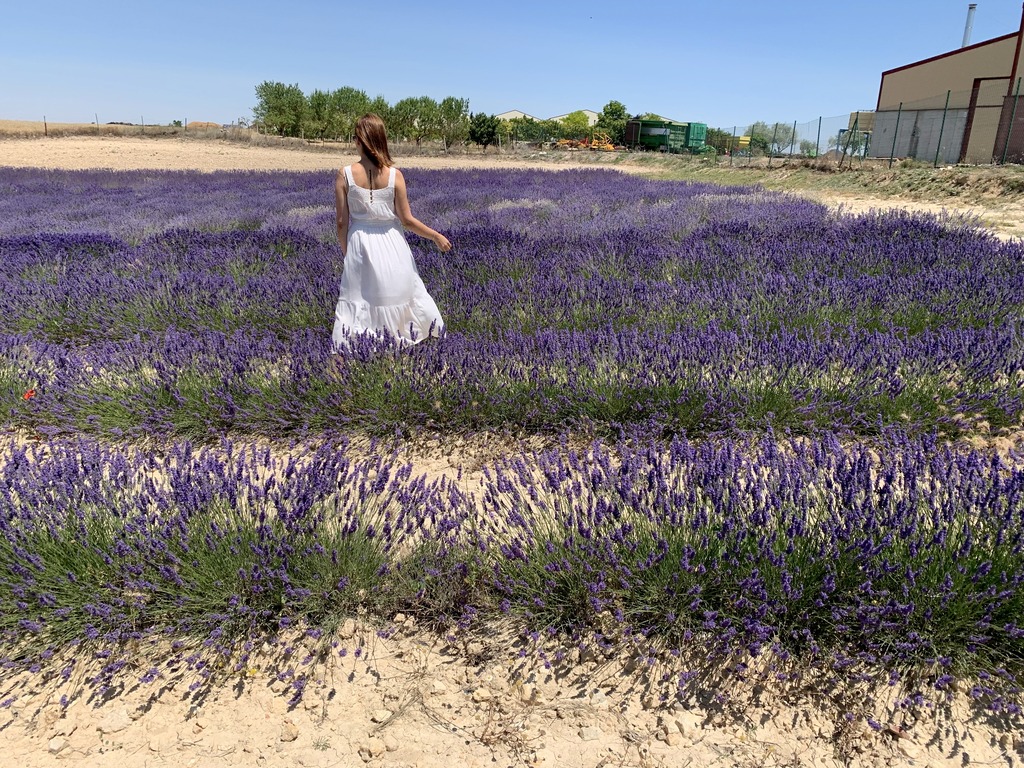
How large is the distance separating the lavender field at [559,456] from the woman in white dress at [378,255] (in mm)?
291

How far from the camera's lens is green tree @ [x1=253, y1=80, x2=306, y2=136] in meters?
50.4

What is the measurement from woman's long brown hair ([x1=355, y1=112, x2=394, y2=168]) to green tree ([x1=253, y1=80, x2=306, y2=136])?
5459 centimetres

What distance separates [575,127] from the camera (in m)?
79.2

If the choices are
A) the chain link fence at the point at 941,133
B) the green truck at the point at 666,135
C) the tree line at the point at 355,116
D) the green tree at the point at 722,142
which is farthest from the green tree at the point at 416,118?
the chain link fence at the point at 941,133

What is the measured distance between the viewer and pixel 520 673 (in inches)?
65.6

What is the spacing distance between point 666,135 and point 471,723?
48.1 meters

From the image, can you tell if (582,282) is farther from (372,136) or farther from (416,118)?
(416,118)

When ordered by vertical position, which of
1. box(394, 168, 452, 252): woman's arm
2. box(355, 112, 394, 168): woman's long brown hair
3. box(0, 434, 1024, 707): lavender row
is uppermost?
box(355, 112, 394, 168): woman's long brown hair

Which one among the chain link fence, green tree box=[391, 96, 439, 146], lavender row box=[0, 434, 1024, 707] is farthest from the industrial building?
green tree box=[391, 96, 439, 146]

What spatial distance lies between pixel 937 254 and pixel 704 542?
485 cm

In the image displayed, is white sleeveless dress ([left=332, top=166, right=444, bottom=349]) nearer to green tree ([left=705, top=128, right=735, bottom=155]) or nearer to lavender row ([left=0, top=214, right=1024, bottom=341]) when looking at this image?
lavender row ([left=0, top=214, right=1024, bottom=341])

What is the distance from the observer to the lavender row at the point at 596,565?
154 cm

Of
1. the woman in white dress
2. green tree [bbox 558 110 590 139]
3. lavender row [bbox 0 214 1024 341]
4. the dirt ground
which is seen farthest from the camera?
green tree [bbox 558 110 590 139]

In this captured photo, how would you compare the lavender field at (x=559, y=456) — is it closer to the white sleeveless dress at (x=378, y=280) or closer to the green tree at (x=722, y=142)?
the white sleeveless dress at (x=378, y=280)
